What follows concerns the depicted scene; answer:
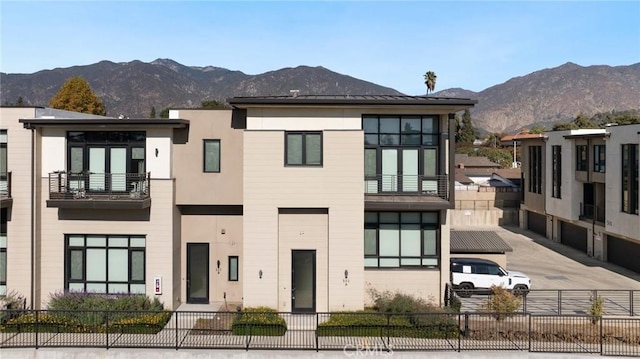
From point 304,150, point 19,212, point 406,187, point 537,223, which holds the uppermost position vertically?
→ point 304,150

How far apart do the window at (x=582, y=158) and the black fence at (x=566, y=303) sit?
9861 mm

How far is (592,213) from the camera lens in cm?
2811

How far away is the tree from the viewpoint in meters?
71.3

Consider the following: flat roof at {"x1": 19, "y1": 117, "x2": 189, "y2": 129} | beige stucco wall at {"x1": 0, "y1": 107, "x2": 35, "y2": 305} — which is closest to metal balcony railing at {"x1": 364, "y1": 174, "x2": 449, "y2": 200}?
flat roof at {"x1": 19, "y1": 117, "x2": 189, "y2": 129}

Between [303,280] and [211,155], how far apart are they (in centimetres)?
550

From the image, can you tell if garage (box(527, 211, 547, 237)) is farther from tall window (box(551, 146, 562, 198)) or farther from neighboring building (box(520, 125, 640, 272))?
tall window (box(551, 146, 562, 198))

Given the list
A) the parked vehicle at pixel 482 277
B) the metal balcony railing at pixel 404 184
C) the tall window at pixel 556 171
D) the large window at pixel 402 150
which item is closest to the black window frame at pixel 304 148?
the large window at pixel 402 150

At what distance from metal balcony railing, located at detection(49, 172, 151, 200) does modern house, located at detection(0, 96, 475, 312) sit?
36mm

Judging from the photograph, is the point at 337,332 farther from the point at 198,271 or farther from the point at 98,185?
the point at 98,185

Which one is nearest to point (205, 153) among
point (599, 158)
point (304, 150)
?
point (304, 150)

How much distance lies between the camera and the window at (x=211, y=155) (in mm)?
17703

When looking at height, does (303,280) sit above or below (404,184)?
below

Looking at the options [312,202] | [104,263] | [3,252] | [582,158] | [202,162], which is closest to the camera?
[312,202]

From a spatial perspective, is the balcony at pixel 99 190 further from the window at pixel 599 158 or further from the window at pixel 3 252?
the window at pixel 599 158
